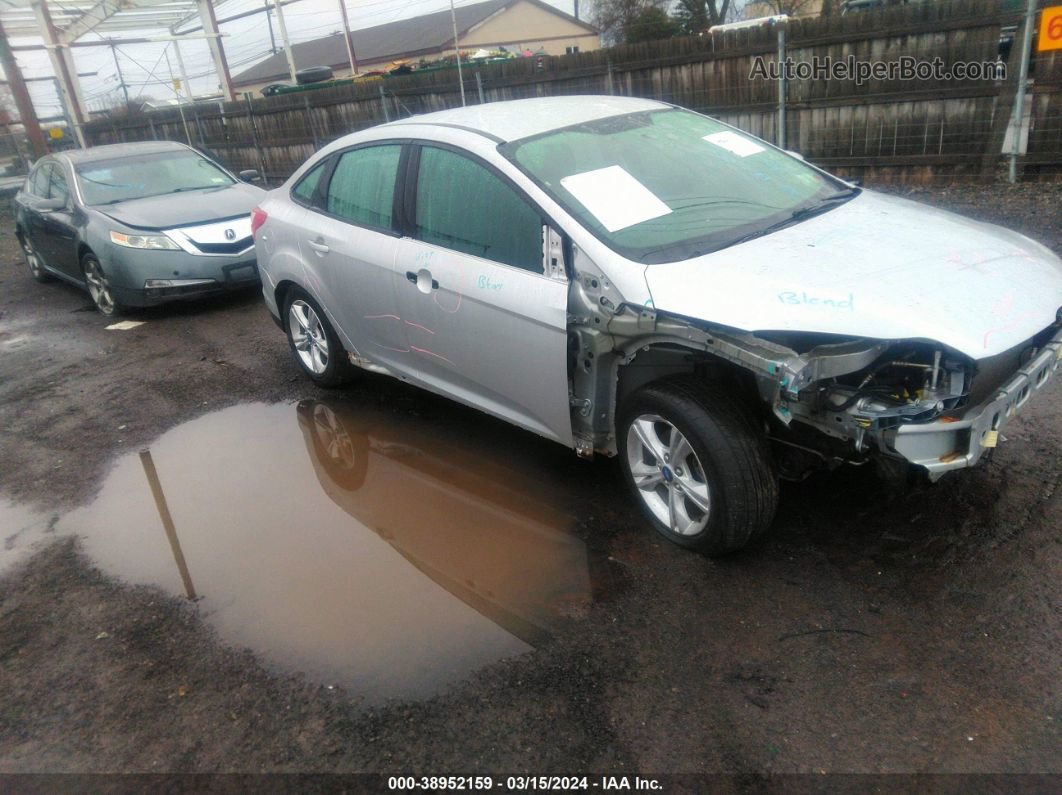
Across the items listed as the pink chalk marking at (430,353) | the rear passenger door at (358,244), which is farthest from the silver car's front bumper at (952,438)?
the rear passenger door at (358,244)

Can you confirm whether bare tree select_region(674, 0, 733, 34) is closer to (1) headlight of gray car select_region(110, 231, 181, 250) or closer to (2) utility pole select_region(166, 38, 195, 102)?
(2) utility pole select_region(166, 38, 195, 102)

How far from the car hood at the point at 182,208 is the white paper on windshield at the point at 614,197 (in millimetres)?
5650

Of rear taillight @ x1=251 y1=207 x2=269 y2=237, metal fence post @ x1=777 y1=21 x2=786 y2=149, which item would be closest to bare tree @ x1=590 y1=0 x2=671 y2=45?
metal fence post @ x1=777 y1=21 x2=786 y2=149

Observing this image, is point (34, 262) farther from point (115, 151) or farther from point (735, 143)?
point (735, 143)

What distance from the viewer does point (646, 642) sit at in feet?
9.97

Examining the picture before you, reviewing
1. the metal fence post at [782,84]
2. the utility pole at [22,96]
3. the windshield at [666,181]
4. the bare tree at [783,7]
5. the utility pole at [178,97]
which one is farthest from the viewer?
the bare tree at [783,7]

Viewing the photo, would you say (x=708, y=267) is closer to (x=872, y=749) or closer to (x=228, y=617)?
(x=872, y=749)

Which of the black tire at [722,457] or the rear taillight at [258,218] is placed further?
the rear taillight at [258,218]

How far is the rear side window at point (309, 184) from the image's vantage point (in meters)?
5.27

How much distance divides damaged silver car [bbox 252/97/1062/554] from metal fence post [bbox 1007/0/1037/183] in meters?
5.37

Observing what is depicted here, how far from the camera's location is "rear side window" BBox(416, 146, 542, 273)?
3736 millimetres

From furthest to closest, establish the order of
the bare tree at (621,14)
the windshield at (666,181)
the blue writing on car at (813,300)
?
the bare tree at (621,14) → the windshield at (666,181) → the blue writing on car at (813,300)

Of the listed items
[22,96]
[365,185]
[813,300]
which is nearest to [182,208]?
[365,185]

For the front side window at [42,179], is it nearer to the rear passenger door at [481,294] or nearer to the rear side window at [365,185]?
the rear side window at [365,185]
